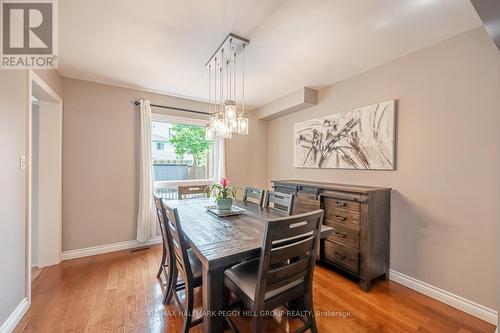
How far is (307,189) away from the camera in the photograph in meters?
2.74

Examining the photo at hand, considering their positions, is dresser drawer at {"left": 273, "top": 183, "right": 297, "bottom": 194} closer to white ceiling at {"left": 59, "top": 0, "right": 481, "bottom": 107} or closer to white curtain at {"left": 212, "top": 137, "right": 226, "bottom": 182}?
white curtain at {"left": 212, "top": 137, "right": 226, "bottom": 182}

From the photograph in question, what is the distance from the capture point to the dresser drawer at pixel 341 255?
2186mm

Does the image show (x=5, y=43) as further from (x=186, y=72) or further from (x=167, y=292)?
(x=167, y=292)

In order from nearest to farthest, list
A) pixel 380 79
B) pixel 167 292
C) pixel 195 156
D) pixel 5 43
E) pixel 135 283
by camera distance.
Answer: pixel 5 43 → pixel 167 292 → pixel 135 283 → pixel 380 79 → pixel 195 156

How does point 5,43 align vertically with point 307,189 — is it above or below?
above

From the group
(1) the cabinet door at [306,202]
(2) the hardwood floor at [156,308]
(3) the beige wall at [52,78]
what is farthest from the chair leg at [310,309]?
(3) the beige wall at [52,78]

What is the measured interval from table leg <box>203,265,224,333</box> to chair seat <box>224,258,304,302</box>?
0.13 metres

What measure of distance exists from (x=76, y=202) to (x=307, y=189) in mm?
3167

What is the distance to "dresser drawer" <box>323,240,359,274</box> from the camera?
2.19m

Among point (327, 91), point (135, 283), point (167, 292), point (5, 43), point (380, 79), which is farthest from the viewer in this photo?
point (327, 91)

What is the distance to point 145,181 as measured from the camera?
10.3ft

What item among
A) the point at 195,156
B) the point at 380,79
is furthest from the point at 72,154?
the point at 380,79

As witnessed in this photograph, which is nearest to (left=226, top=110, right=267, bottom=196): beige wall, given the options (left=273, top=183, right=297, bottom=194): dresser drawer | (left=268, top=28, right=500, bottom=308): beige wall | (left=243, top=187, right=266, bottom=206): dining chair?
(left=273, top=183, right=297, bottom=194): dresser drawer

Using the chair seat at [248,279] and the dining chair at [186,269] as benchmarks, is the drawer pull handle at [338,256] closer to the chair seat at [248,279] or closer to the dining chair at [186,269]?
the chair seat at [248,279]
